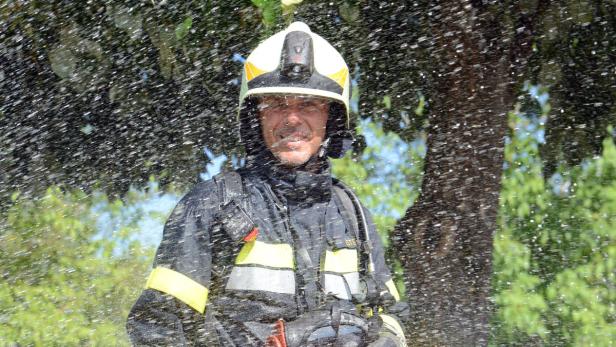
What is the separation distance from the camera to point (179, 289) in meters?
→ 2.58

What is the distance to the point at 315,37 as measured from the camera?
10.2ft

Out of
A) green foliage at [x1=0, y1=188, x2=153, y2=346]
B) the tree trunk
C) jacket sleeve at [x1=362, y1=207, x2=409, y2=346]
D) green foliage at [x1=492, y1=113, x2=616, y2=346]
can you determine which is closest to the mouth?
jacket sleeve at [x1=362, y1=207, x2=409, y2=346]

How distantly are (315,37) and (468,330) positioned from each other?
2.09 metres

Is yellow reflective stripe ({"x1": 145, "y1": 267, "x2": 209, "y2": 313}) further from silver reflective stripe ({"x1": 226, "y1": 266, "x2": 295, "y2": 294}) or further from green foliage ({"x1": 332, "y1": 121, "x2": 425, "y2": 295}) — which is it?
green foliage ({"x1": 332, "y1": 121, "x2": 425, "y2": 295})

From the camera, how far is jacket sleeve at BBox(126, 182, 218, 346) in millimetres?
2582

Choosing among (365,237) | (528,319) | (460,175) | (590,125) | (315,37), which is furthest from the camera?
(528,319)

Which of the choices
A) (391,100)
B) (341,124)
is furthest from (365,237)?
(391,100)

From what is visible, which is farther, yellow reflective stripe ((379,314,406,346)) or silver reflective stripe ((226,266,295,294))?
yellow reflective stripe ((379,314,406,346))

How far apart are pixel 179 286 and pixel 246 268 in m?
0.22

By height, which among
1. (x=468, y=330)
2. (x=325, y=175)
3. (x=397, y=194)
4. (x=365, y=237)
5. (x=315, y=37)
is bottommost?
(x=397, y=194)

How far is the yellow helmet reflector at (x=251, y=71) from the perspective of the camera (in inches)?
120

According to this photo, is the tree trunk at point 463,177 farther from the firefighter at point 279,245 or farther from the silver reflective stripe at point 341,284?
the silver reflective stripe at point 341,284

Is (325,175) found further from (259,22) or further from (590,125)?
(590,125)

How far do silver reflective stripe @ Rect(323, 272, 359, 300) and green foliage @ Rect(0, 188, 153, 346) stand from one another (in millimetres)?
4016
